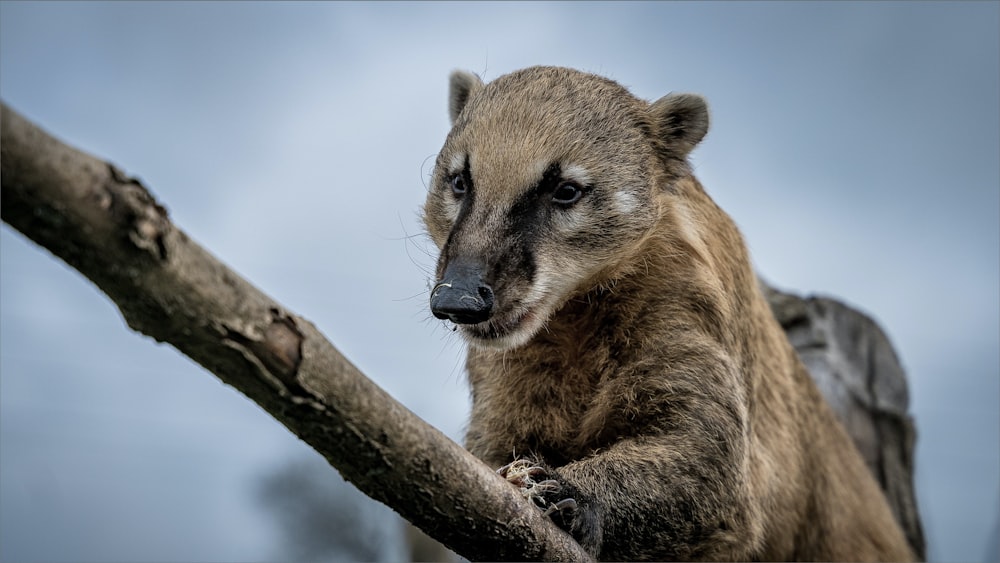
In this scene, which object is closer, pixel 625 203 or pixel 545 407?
pixel 625 203

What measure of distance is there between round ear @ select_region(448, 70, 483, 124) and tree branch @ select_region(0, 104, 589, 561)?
12.7 feet

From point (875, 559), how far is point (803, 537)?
1.15m

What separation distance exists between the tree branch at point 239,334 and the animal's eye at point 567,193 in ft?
7.41

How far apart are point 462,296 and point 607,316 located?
1.63 meters

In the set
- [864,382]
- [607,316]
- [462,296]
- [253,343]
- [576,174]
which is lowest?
[253,343]

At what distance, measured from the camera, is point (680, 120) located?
6891mm

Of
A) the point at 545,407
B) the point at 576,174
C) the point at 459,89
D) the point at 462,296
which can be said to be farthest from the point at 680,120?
the point at 462,296

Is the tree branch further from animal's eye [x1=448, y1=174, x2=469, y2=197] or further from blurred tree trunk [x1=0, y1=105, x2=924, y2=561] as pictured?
animal's eye [x1=448, y1=174, x2=469, y2=197]

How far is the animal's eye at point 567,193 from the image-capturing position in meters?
6.02

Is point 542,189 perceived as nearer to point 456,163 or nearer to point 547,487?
point 456,163

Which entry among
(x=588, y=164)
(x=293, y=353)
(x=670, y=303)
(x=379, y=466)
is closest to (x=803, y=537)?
(x=670, y=303)

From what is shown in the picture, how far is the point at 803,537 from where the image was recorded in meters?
7.79

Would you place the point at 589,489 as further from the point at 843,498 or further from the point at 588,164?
the point at 843,498

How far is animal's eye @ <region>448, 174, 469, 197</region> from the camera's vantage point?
6.21 meters
